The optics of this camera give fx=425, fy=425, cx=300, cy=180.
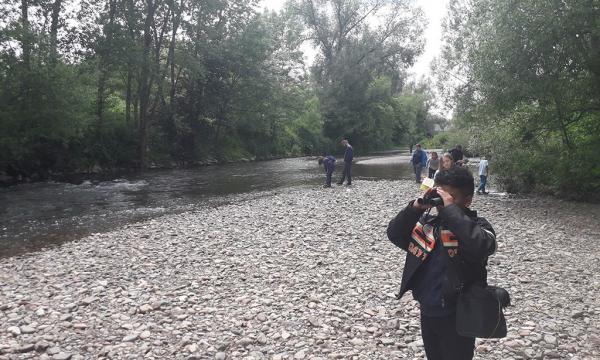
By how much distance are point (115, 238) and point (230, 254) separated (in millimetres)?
A: 4096

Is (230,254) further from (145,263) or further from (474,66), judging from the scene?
(474,66)

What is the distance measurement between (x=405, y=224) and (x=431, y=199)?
1.29ft

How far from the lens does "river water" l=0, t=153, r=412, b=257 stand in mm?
13432

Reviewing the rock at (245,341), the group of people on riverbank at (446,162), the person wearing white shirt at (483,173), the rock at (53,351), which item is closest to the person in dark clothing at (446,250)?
the rock at (245,341)

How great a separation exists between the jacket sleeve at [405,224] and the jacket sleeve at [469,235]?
0.37 meters

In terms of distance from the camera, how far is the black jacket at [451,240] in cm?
308

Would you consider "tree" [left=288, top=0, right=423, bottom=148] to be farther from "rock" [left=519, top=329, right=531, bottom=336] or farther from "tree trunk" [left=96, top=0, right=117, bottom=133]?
"rock" [left=519, top=329, right=531, bottom=336]

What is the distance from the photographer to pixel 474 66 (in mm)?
18969

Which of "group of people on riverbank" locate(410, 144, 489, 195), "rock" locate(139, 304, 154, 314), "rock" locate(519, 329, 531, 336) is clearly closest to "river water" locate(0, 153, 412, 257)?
"group of people on riverbank" locate(410, 144, 489, 195)

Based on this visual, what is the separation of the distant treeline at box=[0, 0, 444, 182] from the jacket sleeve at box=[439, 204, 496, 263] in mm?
25837

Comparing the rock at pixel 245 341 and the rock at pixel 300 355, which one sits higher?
the rock at pixel 300 355

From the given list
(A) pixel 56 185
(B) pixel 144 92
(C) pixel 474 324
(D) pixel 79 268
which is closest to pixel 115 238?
(D) pixel 79 268

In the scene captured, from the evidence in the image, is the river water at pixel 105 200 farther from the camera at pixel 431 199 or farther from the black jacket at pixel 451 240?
the camera at pixel 431 199

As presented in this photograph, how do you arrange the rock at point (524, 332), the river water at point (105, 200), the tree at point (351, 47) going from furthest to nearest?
1. the tree at point (351, 47)
2. the river water at point (105, 200)
3. the rock at point (524, 332)
